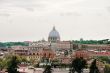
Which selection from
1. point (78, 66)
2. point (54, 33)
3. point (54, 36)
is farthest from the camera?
point (54, 36)

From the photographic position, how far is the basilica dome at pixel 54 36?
17500 centimetres

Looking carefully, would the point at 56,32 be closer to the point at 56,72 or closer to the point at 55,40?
the point at 55,40

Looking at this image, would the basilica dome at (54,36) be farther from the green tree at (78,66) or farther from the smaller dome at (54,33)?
the green tree at (78,66)

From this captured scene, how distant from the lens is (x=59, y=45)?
173m

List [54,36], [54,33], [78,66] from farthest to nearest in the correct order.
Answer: [54,36] < [54,33] < [78,66]

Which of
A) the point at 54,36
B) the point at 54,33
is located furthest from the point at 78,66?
the point at 54,36

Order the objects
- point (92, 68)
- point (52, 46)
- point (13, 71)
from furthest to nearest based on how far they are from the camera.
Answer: point (52, 46) → point (92, 68) → point (13, 71)

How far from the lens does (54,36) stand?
177000 millimetres

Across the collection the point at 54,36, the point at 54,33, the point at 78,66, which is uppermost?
the point at 54,33

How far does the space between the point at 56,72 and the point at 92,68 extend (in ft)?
37.8

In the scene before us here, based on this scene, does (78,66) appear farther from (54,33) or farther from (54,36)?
(54,36)

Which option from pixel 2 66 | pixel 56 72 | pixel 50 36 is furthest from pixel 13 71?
pixel 50 36

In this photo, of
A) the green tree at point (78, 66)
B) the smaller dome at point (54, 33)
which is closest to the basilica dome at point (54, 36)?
the smaller dome at point (54, 33)

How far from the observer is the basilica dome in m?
175
